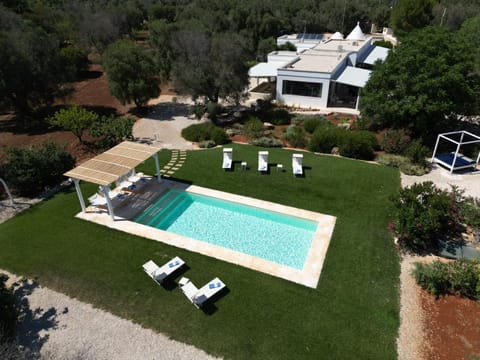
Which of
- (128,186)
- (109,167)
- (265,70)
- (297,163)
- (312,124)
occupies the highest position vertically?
(265,70)

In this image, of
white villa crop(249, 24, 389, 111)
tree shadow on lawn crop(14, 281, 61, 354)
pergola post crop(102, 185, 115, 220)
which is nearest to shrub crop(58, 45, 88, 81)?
white villa crop(249, 24, 389, 111)

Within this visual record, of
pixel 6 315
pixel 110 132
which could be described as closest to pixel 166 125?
pixel 110 132

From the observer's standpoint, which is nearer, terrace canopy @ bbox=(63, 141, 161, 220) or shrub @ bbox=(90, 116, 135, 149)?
terrace canopy @ bbox=(63, 141, 161, 220)

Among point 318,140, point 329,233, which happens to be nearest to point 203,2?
point 318,140

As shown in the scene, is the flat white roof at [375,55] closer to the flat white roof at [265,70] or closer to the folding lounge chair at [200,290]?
the flat white roof at [265,70]

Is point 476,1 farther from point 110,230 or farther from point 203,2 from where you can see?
point 110,230

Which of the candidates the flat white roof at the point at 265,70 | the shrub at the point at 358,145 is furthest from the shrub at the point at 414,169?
the flat white roof at the point at 265,70

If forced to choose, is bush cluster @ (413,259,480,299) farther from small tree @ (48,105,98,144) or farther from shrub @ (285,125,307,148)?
small tree @ (48,105,98,144)

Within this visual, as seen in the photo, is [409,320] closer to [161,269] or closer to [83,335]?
[161,269]
